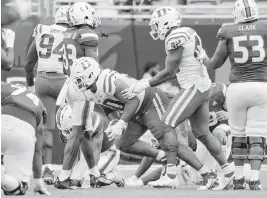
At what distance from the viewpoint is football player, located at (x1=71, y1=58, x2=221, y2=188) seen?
1138cm

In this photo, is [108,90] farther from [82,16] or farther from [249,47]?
[249,47]

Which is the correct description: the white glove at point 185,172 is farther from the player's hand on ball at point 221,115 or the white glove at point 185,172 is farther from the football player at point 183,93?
the football player at point 183,93

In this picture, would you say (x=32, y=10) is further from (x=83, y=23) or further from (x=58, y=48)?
(x=83, y=23)

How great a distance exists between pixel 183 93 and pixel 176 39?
0.56 meters

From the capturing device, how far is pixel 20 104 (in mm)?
9180

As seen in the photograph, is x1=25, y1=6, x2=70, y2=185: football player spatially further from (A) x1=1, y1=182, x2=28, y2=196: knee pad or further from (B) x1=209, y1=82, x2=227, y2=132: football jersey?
(A) x1=1, y1=182, x2=28, y2=196: knee pad

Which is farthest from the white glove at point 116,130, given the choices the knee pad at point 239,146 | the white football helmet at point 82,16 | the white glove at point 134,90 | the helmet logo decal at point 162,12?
the white football helmet at point 82,16

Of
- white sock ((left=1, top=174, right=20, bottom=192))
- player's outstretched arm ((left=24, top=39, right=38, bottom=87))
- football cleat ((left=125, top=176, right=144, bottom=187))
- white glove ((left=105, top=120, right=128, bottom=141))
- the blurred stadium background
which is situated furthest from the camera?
the blurred stadium background

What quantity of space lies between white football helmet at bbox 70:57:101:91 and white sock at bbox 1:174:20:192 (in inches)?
97.2

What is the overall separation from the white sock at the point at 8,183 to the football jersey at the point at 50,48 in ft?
14.8

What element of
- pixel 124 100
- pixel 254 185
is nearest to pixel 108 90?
pixel 124 100

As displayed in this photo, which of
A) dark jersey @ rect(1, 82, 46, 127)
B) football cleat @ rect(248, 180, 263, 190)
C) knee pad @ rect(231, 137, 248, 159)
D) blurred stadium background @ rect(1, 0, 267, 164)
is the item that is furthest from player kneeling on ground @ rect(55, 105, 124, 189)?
blurred stadium background @ rect(1, 0, 267, 164)

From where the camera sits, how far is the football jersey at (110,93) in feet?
37.3

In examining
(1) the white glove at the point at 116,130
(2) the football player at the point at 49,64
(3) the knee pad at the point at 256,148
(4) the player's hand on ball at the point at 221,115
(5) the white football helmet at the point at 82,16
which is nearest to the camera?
(3) the knee pad at the point at 256,148
